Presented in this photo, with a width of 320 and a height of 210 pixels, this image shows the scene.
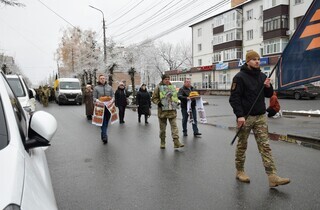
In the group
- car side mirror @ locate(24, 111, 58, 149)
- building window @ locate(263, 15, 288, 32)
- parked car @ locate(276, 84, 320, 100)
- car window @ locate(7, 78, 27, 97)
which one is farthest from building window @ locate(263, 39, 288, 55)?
car side mirror @ locate(24, 111, 58, 149)

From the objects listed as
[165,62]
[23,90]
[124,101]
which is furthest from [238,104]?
[165,62]

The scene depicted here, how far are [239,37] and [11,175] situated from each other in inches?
2110

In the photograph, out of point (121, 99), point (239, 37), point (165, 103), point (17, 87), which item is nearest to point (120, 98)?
point (121, 99)

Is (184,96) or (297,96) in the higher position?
(184,96)

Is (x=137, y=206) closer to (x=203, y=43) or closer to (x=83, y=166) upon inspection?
(x=83, y=166)

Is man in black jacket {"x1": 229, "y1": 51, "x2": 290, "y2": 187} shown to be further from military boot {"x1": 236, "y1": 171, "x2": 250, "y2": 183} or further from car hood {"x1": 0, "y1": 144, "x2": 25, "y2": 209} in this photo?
car hood {"x1": 0, "y1": 144, "x2": 25, "y2": 209}

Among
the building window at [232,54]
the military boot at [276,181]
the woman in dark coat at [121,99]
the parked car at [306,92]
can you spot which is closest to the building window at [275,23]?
the building window at [232,54]

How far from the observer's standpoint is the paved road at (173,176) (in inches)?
173

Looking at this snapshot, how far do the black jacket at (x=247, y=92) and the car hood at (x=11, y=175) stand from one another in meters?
3.68

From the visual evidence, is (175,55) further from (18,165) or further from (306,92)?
(18,165)

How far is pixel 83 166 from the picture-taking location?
21.2ft

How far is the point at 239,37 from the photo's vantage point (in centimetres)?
5238

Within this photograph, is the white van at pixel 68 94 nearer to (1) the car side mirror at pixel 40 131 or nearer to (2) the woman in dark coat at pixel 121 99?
(2) the woman in dark coat at pixel 121 99

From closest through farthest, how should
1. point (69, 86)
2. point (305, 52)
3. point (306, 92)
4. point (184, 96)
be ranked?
1. point (305, 52)
2. point (184, 96)
3. point (69, 86)
4. point (306, 92)
